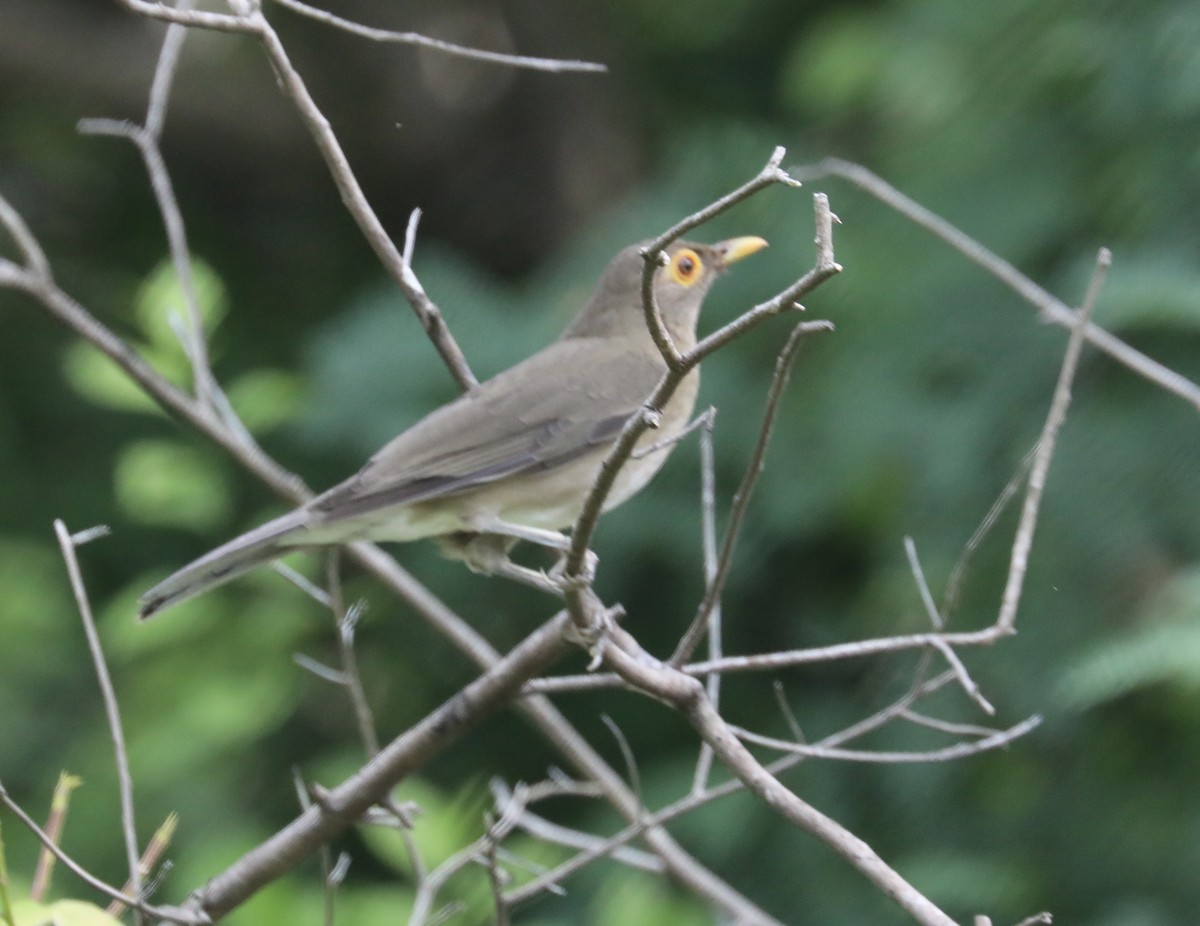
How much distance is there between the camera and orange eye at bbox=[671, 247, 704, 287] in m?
4.28

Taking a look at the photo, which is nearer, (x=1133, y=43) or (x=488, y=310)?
(x=1133, y=43)

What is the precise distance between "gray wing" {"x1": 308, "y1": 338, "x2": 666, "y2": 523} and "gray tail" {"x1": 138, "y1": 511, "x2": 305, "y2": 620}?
0.32ft

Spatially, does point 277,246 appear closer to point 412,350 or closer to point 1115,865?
point 412,350

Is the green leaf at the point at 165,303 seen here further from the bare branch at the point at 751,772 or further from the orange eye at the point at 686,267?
the bare branch at the point at 751,772

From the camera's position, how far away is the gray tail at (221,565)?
312 cm

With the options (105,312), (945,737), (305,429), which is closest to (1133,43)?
(945,737)

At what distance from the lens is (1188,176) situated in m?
4.17

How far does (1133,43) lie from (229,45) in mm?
3994

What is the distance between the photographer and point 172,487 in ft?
13.7

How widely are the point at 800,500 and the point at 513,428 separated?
108cm

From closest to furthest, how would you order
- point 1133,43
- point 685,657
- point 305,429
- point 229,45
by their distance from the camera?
point 685,657
point 1133,43
point 305,429
point 229,45

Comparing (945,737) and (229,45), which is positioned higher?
(229,45)

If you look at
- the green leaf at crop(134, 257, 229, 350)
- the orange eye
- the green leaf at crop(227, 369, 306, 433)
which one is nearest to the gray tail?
the green leaf at crop(227, 369, 306, 433)

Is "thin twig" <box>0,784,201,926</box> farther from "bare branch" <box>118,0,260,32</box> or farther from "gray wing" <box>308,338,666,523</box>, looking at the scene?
"bare branch" <box>118,0,260,32</box>
